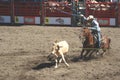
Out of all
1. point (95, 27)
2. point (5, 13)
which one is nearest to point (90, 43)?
point (95, 27)

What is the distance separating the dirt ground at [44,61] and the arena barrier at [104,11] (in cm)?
310

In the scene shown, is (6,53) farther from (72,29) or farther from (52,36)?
(72,29)

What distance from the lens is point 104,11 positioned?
21.8 m

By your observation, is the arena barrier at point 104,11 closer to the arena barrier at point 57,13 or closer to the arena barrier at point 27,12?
the arena barrier at point 57,13

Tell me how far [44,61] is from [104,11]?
1035 cm

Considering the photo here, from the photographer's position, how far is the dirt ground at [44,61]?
10.5 meters

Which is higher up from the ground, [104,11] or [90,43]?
[104,11]

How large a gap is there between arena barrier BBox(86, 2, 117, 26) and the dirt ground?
122 inches

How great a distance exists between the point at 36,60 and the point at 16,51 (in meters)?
1.93

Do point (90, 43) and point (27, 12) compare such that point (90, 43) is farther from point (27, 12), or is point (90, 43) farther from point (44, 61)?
point (27, 12)

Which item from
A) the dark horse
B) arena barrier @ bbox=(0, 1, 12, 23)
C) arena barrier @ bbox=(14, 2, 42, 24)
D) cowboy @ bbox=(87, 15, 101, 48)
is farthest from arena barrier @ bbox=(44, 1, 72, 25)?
cowboy @ bbox=(87, 15, 101, 48)

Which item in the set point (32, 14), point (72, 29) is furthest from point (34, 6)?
point (72, 29)

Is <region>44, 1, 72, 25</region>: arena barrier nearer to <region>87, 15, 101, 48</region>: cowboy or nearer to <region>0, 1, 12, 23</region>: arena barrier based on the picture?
<region>0, 1, 12, 23</region>: arena barrier

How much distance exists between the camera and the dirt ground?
10.5 m
